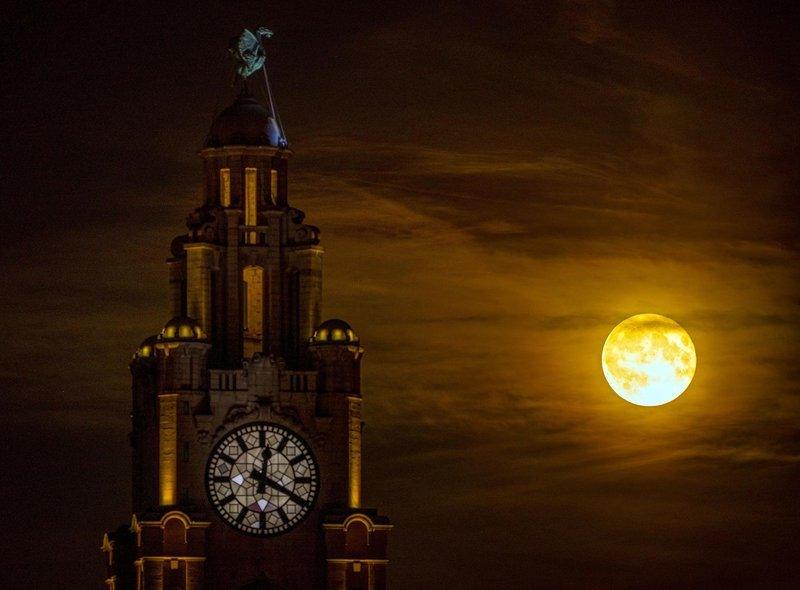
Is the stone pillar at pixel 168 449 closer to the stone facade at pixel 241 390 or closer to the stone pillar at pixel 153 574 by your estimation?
the stone facade at pixel 241 390

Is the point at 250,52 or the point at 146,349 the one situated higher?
the point at 250,52

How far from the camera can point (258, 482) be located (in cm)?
14588

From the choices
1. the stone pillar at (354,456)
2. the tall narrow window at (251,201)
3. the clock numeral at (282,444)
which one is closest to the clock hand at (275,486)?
the clock numeral at (282,444)

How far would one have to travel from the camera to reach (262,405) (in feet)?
481

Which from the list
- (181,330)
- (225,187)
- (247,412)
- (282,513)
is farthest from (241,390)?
(225,187)

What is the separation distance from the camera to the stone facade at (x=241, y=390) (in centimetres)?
14575

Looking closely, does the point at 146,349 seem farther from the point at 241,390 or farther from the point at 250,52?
the point at 250,52

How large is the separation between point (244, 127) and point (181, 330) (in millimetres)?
10125

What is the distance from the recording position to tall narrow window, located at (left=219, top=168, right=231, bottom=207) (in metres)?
150

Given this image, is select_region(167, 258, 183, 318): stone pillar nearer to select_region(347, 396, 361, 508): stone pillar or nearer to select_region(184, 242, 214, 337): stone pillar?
select_region(184, 242, 214, 337): stone pillar

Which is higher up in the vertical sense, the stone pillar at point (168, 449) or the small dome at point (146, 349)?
the small dome at point (146, 349)

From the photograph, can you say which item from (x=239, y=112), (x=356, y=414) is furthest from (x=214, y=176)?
(x=356, y=414)

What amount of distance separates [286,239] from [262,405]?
816 centimetres

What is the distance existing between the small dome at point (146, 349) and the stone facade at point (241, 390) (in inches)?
1.8
